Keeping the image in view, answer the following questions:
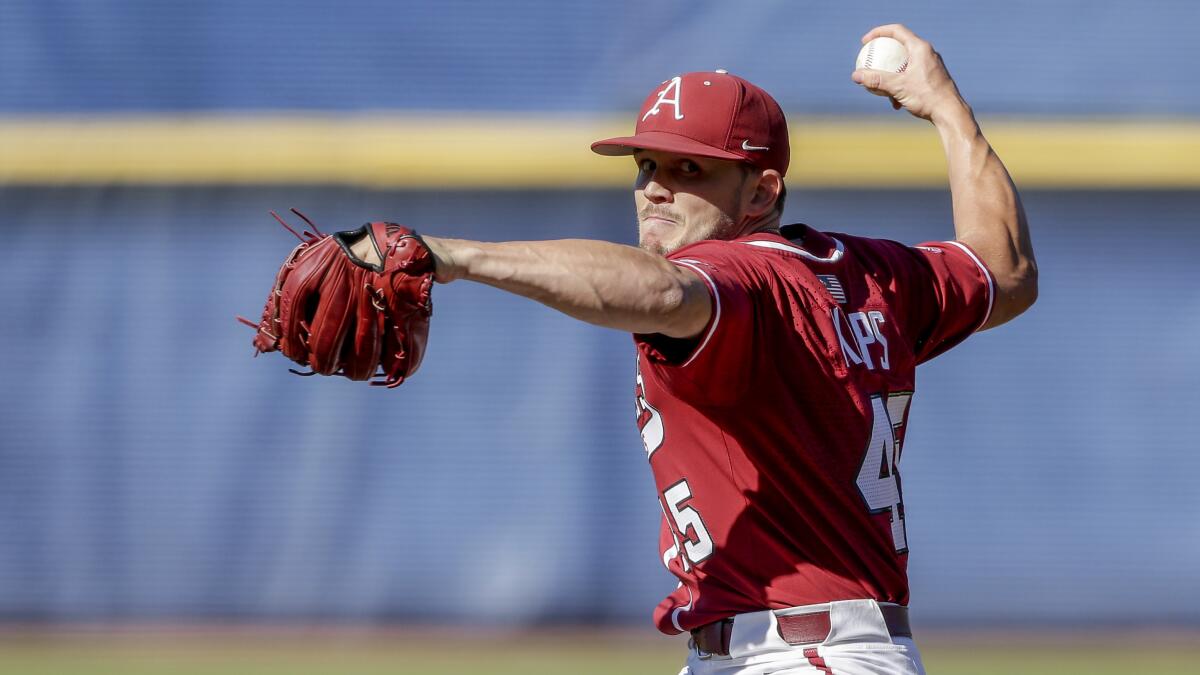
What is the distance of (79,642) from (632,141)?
16.5ft

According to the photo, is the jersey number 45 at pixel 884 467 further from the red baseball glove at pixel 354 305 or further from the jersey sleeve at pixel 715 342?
the red baseball glove at pixel 354 305

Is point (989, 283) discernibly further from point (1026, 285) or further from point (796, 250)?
point (796, 250)

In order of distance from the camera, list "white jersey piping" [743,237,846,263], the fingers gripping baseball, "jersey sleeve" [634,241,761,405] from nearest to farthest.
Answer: "jersey sleeve" [634,241,761,405]
"white jersey piping" [743,237,846,263]
the fingers gripping baseball

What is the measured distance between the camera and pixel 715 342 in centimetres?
190

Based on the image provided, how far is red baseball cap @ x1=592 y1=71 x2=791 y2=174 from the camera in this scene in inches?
91.2

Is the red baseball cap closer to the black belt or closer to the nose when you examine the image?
the nose

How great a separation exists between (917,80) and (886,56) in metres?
0.09

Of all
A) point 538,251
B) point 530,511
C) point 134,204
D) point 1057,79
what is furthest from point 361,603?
point 538,251

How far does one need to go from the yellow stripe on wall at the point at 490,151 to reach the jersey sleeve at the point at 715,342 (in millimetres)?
4608

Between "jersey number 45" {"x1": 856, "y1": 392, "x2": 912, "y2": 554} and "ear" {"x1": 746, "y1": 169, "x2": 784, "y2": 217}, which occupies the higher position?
"ear" {"x1": 746, "y1": 169, "x2": 784, "y2": 217}

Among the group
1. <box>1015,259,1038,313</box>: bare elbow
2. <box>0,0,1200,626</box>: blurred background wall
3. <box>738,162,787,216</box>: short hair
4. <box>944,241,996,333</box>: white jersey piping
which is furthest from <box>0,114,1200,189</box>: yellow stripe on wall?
<box>738,162,787,216</box>: short hair

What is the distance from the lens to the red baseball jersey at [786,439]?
2084 mm

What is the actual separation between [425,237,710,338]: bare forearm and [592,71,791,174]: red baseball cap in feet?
1.86

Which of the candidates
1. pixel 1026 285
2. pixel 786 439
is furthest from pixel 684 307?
pixel 1026 285
